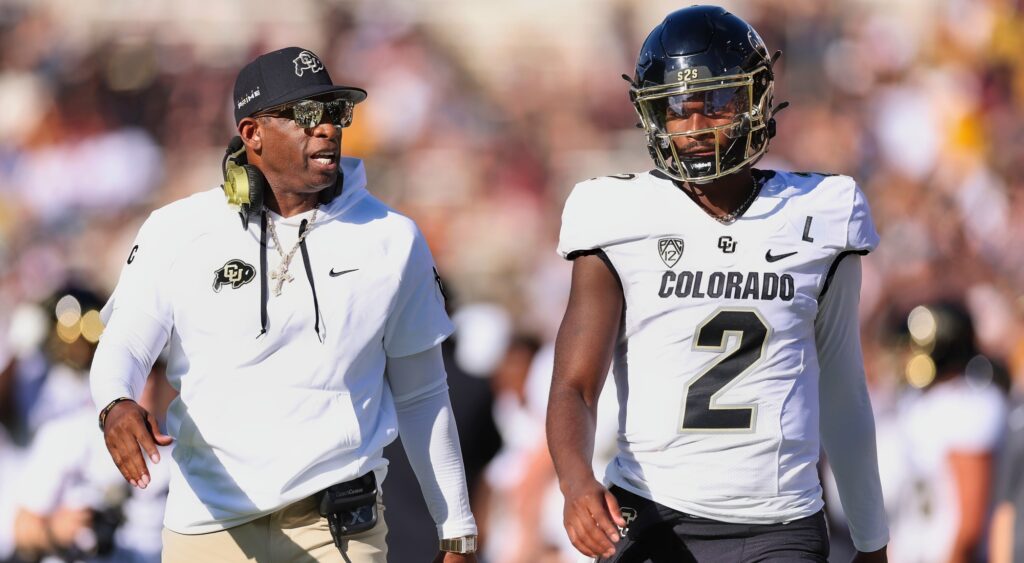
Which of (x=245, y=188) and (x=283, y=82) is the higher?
(x=283, y=82)

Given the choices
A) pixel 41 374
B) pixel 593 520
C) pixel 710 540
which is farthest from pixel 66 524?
pixel 593 520

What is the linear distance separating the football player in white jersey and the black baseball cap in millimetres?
885

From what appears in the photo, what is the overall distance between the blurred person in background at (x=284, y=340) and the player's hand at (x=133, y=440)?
250 millimetres

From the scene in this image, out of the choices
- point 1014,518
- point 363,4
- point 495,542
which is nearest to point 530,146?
point 363,4

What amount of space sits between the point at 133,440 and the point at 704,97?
159 centimetres

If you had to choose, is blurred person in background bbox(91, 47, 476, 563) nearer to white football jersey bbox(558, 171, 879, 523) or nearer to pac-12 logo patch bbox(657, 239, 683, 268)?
white football jersey bbox(558, 171, 879, 523)

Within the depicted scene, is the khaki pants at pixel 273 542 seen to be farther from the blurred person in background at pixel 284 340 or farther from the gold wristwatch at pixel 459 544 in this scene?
the gold wristwatch at pixel 459 544

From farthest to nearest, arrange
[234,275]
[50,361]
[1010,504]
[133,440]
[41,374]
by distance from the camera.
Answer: [41,374]
[50,361]
[1010,504]
[234,275]
[133,440]

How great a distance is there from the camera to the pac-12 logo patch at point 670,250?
12.3 feet

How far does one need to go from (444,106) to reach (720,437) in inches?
372

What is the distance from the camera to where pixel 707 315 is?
146 inches

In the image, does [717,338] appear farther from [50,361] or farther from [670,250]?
[50,361]

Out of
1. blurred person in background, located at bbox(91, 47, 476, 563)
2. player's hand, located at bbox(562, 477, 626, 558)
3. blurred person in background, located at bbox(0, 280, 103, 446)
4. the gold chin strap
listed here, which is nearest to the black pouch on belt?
blurred person in background, located at bbox(91, 47, 476, 563)

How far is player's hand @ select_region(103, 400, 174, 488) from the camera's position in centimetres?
356
